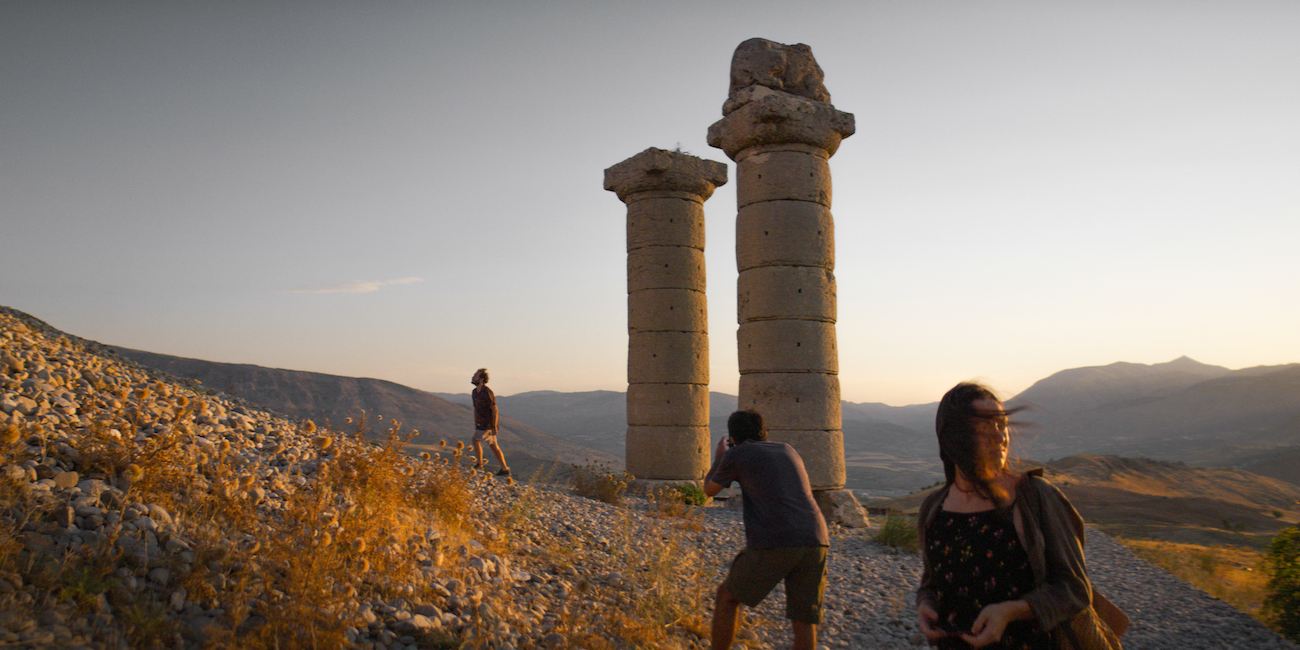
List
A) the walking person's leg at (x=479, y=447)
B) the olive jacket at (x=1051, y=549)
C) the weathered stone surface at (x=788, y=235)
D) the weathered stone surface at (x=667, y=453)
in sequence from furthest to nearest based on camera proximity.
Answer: the weathered stone surface at (x=667, y=453) → the weathered stone surface at (x=788, y=235) → the walking person's leg at (x=479, y=447) → the olive jacket at (x=1051, y=549)

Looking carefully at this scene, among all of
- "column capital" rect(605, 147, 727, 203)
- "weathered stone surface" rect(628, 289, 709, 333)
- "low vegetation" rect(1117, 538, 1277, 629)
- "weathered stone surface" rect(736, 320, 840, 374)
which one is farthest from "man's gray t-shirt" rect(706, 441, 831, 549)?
"column capital" rect(605, 147, 727, 203)

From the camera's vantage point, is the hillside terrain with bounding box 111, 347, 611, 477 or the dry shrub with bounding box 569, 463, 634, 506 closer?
the dry shrub with bounding box 569, 463, 634, 506

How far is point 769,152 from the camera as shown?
12016 millimetres

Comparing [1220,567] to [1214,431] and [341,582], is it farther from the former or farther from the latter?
[1214,431]

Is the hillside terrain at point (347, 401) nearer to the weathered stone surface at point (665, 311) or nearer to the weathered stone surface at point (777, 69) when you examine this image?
the weathered stone surface at point (665, 311)

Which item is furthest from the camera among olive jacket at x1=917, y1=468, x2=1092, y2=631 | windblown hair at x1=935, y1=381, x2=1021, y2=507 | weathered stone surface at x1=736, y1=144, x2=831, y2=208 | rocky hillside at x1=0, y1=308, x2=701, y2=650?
weathered stone surface at x1=736, y1=144, x2=831, y2=208

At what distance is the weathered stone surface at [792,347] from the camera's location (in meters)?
11.7

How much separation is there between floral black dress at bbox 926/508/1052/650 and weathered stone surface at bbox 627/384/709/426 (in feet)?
37.5

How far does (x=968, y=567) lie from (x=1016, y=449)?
1.44 feet

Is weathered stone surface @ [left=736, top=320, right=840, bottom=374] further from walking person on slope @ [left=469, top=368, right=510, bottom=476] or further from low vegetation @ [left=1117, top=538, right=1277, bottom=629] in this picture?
low vegetation @ [left=1117, top=538, right=1277, bottom=629]

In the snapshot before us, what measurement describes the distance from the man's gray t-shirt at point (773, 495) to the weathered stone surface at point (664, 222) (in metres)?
10.2

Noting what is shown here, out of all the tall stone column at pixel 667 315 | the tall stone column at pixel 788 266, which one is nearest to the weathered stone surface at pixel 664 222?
the tall stone column at pixel 667 315

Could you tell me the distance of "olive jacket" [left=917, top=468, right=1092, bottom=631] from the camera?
2.21 metres

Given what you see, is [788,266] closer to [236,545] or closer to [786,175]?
[786,175]
